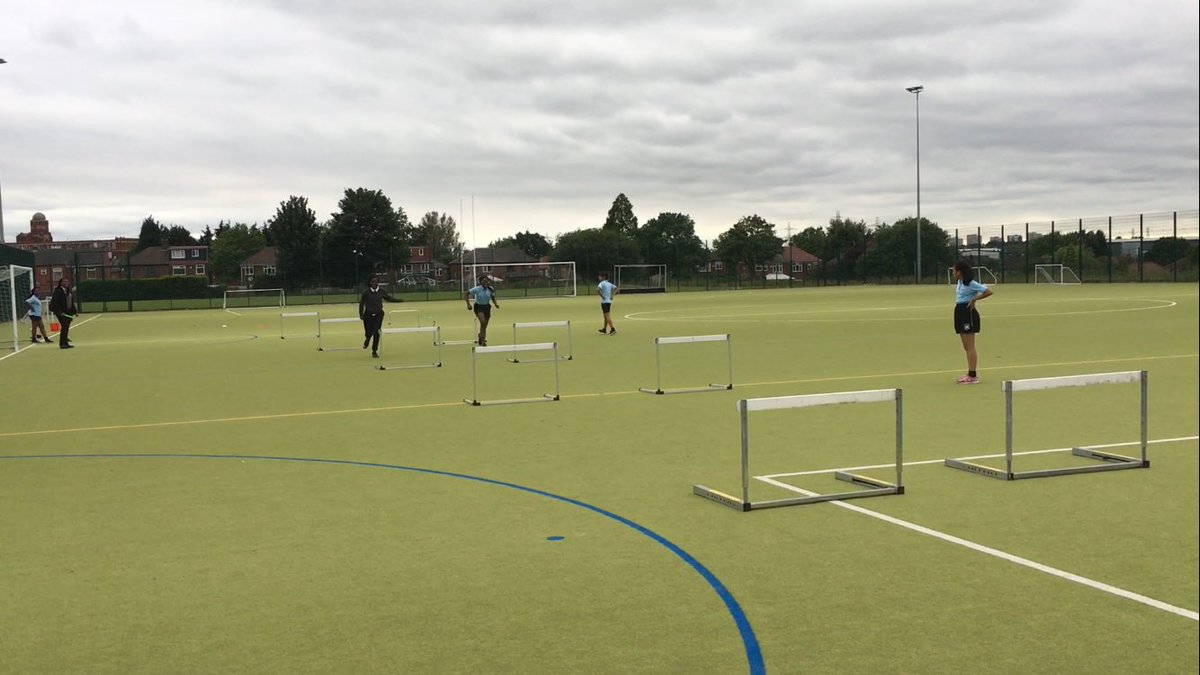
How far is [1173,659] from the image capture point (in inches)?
196

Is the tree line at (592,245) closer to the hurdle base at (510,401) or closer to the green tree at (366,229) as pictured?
the green tree at (366,229)

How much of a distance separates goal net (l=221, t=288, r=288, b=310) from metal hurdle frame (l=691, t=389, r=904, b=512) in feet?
206

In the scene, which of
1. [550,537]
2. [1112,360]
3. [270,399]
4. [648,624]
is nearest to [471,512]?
[550,537]

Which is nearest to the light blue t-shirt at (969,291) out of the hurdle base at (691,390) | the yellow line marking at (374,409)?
the yellow line marking at (374,409)

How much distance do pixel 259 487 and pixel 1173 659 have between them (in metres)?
7.55

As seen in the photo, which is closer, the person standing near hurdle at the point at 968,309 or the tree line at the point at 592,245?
the person standing near hurdle at the point at 968,309

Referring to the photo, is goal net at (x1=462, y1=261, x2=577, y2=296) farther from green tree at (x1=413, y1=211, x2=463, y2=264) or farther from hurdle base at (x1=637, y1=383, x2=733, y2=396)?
green tree at (x1=413, y1=211, x2=463, y2=264)

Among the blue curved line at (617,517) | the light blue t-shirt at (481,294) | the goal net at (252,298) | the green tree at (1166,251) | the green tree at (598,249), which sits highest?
the green tree at (598,249)

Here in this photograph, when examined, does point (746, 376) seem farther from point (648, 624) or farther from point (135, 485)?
point (648, 624)

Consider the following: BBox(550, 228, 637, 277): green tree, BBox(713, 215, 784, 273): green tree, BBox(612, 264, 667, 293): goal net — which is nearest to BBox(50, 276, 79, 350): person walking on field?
BBox(612, 264, 667, 293): goal net

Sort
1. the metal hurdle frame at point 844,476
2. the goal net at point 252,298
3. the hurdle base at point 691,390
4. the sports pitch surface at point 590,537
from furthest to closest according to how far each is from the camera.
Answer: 1. the goal net at point 252,298
2. the hurdle base at point 691,390
3. the metal hurdle frame at point 844,476
4. the sports pitch surface at point 590,537

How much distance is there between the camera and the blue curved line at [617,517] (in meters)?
5.42

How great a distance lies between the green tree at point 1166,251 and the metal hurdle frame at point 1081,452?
556cm

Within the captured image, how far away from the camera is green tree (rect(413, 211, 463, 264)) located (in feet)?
586
